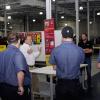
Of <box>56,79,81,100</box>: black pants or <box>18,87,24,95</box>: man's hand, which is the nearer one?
<box>18,87,24,95</box>: man's hand

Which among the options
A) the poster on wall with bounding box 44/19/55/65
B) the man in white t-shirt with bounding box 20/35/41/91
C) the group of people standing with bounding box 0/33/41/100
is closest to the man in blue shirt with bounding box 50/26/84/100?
the group of people standing with bounding box 0/33/41/100

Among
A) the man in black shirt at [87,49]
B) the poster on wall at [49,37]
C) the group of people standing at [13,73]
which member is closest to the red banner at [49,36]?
the poster on wall at [49,37]

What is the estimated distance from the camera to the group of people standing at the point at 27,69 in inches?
127

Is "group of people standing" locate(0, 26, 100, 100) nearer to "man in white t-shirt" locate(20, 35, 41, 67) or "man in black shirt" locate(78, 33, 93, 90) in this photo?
Answer: "man in white t-shirt" locate(20, 35, 41, 67)

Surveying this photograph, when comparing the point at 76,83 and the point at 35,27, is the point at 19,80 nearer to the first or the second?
the point at 76,83

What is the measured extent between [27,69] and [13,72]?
0.62 ft

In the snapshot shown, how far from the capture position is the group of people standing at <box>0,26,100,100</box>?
3219mm

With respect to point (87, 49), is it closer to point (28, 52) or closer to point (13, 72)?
point (28, 52)

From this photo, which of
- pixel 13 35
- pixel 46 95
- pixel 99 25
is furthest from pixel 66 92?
pixel 99 25

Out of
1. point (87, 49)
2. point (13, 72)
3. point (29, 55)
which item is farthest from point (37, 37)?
point (13, 72)

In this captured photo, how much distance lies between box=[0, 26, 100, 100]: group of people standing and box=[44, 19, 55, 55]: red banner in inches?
122

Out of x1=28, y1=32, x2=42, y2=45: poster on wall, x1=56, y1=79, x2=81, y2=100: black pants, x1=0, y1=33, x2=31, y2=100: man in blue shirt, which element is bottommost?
x1=56, y1=79, x2=81, y2=100: black pants

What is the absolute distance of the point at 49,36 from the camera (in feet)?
22.1

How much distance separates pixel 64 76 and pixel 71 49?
1.16 feet
